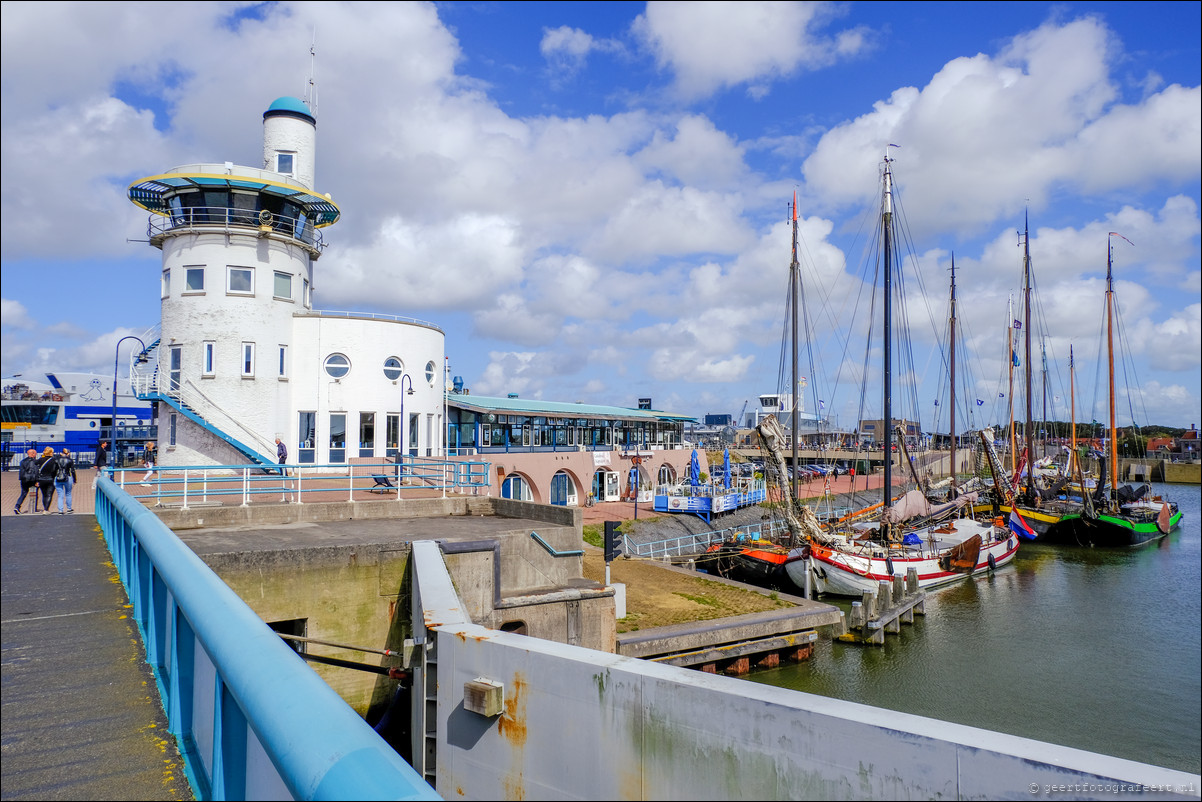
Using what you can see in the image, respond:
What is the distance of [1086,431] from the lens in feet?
519

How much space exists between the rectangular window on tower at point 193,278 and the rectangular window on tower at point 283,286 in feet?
7.42

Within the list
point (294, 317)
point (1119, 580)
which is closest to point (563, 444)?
point (294, 317)

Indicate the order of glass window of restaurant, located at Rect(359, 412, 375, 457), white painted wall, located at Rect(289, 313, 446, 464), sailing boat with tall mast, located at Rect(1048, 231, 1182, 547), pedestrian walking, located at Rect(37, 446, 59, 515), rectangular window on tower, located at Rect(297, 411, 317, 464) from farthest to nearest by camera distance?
sailing boat with tall mast, located at Rect(1048, 231, 1182, 547), glass window of restaurant, located at Rect(359, 412, 375, 457), white painted wall, located at Rect(289, 313, 446, 464), rectangular window on tower, located at Rect(297, 411, 317, 464), pedestrian walking, located at Rect(37, 446, 59, 515)

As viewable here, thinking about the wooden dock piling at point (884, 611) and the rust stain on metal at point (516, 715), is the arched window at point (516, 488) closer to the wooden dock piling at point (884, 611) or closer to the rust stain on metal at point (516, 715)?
the wooden dock piling at point (884, 611)

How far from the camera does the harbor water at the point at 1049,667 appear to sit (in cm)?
1619

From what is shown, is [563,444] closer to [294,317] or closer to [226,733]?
[294,317]

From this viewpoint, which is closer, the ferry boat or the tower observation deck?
the tower observation deck

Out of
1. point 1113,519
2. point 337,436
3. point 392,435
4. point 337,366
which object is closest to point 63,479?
point 337,436

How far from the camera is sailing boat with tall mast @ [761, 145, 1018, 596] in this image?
2844 centimetres

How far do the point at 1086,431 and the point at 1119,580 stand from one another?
150m

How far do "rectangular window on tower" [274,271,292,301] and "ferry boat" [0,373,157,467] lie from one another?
2603 centimetres

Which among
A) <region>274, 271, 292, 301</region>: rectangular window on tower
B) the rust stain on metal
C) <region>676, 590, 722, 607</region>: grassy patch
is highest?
<region>274, 271, 292, 301</region>: rectangular window on tower

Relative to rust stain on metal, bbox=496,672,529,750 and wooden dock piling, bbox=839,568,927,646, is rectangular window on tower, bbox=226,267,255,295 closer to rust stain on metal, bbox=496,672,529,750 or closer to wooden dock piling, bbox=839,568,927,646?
rust stain on metal, bbox=496,672,529,750

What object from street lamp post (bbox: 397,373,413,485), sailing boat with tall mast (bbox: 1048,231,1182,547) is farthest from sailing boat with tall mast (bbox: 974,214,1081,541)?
street lamp post (bbox: 397,373,413,485)
